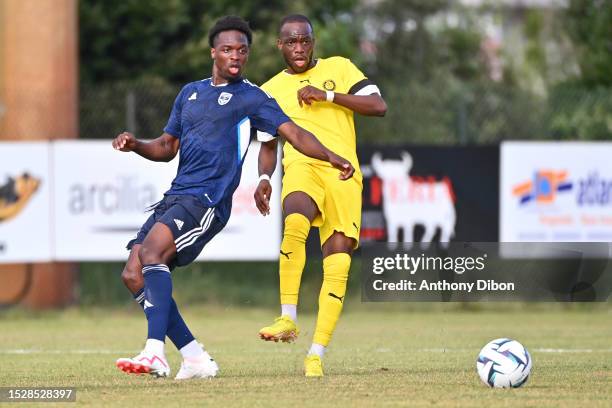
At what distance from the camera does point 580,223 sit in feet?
51.5

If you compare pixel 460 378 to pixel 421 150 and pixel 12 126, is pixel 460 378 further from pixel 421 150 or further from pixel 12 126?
pixel 12 126

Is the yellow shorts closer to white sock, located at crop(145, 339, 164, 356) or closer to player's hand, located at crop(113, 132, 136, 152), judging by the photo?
player's hand, located at crop(113, 132, 136, 152)

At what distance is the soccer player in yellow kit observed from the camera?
8930 mm

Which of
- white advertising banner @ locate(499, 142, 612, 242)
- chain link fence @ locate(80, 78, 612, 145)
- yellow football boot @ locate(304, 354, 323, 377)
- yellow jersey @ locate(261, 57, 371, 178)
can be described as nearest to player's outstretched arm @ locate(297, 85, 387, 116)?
yellow jersey @ locate(261, 57, 371, 178)

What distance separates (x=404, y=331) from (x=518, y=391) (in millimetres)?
6122

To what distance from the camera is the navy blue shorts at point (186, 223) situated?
8180mm

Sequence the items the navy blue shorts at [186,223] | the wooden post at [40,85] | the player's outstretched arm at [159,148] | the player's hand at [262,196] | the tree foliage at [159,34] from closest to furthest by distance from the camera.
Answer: the navy blue shorts at [186,223] < the player's outstretched arm at [159,148] < the player's hand at [262,196] < the wooden post at [40,85] < the tree foliage at [159,34]

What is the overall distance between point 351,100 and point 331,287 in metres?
1.31

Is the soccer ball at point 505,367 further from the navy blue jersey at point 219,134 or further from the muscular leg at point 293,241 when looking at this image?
the navy blue jersey at point 219,134

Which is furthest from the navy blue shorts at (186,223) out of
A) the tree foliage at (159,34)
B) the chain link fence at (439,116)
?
the tree foliage at (159,34)

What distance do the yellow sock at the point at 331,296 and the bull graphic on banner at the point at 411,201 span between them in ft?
21.6

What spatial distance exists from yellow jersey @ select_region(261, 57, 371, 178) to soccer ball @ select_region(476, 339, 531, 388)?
1823 millimetres

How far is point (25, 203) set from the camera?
51.0ft

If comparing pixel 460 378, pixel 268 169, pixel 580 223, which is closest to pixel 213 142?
pixel 268 169
